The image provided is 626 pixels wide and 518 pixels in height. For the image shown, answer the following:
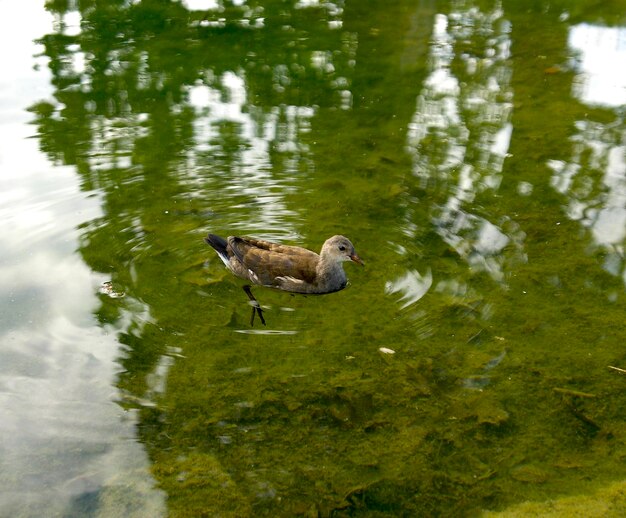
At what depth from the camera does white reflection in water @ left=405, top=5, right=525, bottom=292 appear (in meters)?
7.28

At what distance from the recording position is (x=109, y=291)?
6.61 meters

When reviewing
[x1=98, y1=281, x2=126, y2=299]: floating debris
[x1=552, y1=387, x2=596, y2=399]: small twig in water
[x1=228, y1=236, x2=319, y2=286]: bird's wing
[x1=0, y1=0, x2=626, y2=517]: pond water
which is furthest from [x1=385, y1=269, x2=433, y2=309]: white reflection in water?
[x1=98, y1=281, x2=126, y2=299]: floating debris

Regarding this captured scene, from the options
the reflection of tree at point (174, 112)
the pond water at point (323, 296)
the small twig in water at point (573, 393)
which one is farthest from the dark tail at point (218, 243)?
the small twig in water at point (573, 393)

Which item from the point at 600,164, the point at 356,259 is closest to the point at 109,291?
the point at 356,259

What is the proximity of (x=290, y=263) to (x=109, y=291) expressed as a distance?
1.52 metres

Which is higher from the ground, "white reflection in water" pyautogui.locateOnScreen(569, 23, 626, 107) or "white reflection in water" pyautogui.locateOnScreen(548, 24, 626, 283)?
"white reflection in water" pyautogui.locateOnScreen(569, 23, 626, 107)

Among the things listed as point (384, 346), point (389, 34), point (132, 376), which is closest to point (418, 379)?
point (384, 346)

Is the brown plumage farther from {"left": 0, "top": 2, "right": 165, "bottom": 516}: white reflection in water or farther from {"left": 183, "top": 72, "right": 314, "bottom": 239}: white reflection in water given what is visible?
{"left": 0, "top": 2, "right": 165, "bottom": 516}: white reflection in water

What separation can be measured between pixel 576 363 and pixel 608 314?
728 millimetres

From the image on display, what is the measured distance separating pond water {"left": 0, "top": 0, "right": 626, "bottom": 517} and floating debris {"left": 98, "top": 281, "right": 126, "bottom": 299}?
0.06 ft

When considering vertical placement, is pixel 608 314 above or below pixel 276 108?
below

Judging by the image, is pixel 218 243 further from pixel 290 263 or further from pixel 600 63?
pixel 600 63

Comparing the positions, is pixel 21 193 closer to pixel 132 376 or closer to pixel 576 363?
pixel 132 376

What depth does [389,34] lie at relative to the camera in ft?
41.3
